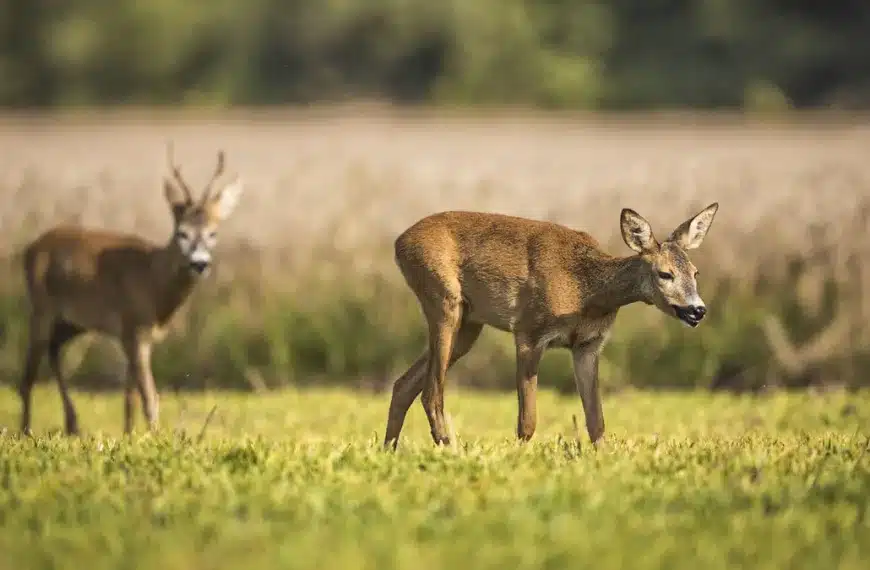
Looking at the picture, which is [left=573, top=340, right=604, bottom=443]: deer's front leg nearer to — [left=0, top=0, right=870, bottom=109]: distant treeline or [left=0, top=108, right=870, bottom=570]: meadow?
[left=0, top=108, right=870, bottom=570]: meadow

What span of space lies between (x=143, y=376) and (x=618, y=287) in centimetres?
452

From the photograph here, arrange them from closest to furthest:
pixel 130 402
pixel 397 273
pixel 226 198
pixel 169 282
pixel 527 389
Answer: pixel 527 389
pixel 130 402
pixel 169 282
pixel 226 198
pixel 397 273

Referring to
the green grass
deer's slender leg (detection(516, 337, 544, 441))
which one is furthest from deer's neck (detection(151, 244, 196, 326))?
deer's slender leg (detection(516, 337, 544, 441))

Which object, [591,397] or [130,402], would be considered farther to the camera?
[130,402]

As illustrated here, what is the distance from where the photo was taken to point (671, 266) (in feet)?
29.3

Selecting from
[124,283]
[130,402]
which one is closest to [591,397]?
[130,402]

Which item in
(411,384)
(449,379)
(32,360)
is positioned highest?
(411,384)

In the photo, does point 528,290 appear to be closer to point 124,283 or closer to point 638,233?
point 638,233

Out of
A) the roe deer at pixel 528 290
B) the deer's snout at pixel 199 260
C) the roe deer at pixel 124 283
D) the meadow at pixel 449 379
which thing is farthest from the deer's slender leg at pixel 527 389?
the roe deer at pixel 124 283

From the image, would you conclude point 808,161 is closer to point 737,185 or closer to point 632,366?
point 737,185

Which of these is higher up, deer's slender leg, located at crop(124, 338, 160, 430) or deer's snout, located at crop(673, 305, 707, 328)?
deer's snout, located at crop(673, 305, 707, 328)

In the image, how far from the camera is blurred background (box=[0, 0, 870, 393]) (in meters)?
A: 14.6

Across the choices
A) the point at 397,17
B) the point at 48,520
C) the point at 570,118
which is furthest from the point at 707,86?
the point at 48,520

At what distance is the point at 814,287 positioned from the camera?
46.8 feet
